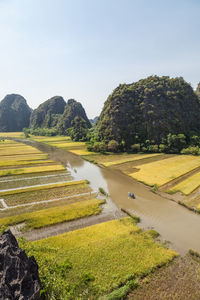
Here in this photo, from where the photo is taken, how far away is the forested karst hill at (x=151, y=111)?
70562 mm

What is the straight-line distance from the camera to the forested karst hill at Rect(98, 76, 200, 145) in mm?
70562

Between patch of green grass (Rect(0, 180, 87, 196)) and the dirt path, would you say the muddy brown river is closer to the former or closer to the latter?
the dirt path

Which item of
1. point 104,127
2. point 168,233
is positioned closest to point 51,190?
point 168,233

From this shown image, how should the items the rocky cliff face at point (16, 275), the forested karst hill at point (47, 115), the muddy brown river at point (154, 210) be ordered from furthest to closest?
the forested karst hill at point (47, 115) < the muddy brown river at point (154, 210) < the rocky cliff face at point (16, 275)

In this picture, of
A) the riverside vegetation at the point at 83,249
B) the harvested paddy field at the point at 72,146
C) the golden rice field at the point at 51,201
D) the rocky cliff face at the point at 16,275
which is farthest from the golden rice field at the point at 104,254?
the harvested paddy field at the point at 72,146

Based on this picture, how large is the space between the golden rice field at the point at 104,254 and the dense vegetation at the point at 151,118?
48.6m

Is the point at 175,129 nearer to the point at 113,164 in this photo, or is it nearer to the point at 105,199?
the point at 113,164

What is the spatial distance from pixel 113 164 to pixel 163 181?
16.5 m

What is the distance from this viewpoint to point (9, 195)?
92.0 feet

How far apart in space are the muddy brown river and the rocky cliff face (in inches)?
532

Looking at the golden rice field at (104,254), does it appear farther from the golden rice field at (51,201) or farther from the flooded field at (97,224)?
the golden rice field at (51,201)

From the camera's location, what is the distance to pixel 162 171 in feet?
133

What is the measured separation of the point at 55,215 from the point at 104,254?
9.02 metres

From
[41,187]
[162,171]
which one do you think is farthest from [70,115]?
[41,187]
